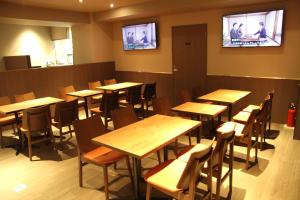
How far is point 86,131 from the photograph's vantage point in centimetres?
291

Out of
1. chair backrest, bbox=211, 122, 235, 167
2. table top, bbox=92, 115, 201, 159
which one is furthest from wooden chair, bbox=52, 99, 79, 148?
chair backrest, bbox=211, 122, 235, 167

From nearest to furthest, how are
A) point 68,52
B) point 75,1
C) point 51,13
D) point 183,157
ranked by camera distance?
point 183,157 < point 75,1 < point 51,13 < point 68,52

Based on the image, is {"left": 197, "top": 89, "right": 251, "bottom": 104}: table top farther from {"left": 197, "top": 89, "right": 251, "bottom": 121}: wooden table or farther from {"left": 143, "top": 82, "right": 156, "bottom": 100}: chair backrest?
{"left": 143, "top": 82, "right": 156, "bottom": 100}: chair backrest

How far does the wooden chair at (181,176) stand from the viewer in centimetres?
184

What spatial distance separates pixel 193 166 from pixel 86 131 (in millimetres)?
1544

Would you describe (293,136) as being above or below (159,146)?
below

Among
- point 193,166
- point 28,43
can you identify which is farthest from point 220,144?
point 28,43

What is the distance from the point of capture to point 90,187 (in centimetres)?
297

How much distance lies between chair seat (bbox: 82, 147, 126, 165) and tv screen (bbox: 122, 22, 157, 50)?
14.4 feet

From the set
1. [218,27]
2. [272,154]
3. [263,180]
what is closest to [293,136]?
[272,154]

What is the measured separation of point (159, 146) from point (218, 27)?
4.14m

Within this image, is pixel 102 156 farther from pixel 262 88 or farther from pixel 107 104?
pixel 262 88

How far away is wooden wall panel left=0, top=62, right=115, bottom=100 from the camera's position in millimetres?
5316

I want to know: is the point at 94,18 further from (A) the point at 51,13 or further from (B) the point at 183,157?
(B) the point at 183,157
